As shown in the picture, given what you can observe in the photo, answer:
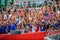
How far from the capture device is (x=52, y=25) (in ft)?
9.62

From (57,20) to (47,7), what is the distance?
269 mm

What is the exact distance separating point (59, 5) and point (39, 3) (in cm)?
33

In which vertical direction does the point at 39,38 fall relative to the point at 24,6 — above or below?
below

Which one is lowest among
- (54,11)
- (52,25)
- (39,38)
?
(39,38)

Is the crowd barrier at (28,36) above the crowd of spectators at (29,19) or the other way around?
the other way around

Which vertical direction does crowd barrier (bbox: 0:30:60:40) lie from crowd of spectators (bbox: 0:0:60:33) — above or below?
below

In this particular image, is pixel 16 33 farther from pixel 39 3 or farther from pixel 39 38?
pixel 39 3

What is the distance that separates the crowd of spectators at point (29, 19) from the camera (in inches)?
115

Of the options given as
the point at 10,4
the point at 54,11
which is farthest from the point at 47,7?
the point at 10,4

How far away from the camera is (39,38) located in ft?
9.56

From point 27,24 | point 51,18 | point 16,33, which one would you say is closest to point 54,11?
point 51,18

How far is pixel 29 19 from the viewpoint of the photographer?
2922 millimetres

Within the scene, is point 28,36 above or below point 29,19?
below

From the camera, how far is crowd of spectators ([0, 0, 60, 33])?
2912 millimetres
